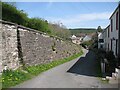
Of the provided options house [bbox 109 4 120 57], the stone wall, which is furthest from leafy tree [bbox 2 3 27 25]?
house [bbox 109 4 120 57]

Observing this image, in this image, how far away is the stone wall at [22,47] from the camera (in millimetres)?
12531

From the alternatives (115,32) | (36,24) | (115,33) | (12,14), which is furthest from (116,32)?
(12,14)

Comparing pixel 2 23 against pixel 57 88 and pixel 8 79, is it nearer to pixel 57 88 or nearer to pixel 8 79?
pixel 8 79

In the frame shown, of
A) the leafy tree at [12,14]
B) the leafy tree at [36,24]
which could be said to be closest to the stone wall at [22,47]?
the leafy tree at [12,14]

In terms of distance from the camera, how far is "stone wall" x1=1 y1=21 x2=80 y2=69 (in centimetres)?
1253

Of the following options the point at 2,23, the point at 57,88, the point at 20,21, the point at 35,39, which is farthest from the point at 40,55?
the point at 57,88

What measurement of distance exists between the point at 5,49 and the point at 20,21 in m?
8.25

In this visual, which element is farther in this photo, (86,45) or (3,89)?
(86,45)

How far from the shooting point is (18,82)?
35.6 ft

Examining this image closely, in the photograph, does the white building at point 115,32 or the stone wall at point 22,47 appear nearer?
the stone wall at point 22,47

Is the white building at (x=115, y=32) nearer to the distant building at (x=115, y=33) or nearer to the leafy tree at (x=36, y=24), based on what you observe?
the distant building at (x=115, y=33)

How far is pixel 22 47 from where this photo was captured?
14.6 meters

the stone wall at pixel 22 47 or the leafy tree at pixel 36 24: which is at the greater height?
the leafy tree at pixel 36 24

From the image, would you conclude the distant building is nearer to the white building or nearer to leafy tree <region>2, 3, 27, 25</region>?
the white building
